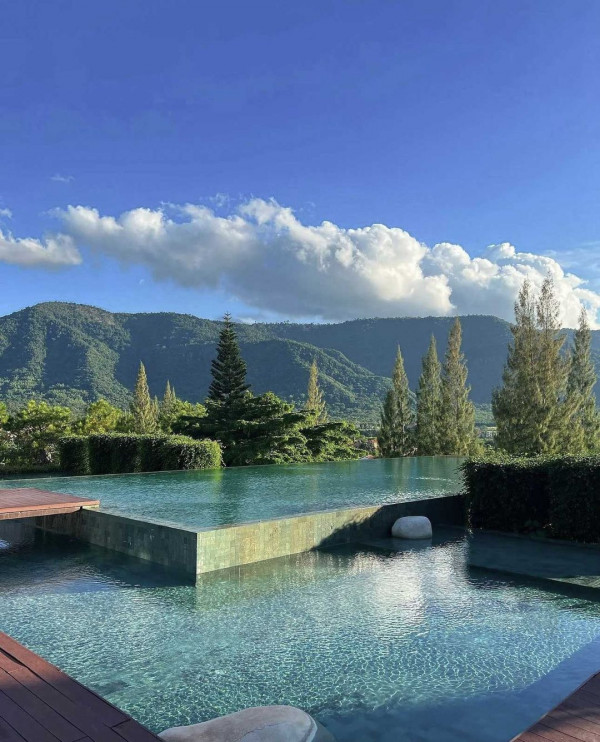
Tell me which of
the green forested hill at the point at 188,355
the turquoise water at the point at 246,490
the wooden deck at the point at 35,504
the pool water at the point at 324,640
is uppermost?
the green forested hill at the point at 188,355

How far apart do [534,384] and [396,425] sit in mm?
8235

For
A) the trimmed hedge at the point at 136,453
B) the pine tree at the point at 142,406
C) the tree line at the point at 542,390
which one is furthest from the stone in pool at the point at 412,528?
the pine tree at the point at 142,406

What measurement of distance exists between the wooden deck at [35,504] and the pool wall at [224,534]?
0.57 ft

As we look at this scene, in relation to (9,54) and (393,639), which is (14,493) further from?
(9,54)

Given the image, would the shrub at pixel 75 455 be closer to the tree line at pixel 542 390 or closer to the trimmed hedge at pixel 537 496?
the trimmed hedge at pixel 537 496

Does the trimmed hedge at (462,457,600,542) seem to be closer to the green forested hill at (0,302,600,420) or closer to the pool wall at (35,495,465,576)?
the pool wall at (35,495,465,576)

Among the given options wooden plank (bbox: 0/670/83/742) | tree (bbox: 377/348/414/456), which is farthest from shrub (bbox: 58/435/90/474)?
wooden plank (bbox: 0/670/83/742)

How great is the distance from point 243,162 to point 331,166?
7.64ft

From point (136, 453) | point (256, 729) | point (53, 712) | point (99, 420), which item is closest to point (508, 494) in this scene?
point (256, 729)

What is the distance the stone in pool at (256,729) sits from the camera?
7.97ft

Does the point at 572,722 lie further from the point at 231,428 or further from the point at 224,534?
the point at 231,428

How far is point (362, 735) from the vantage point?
111 inches

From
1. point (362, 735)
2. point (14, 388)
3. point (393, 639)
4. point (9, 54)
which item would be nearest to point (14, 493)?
point (393, 639)

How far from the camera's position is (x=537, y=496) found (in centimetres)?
771
